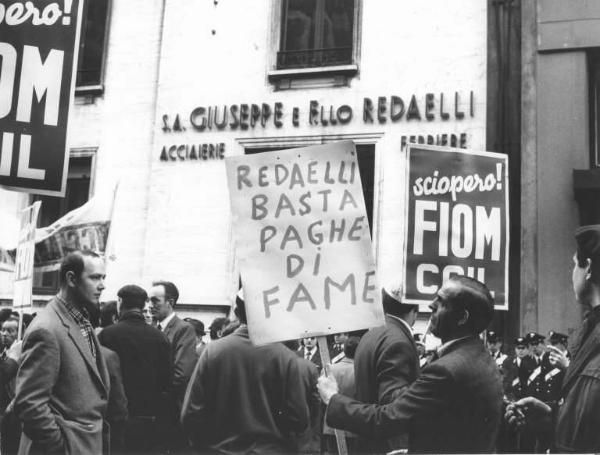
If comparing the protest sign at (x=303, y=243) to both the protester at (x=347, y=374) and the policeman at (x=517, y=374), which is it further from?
the policeman at (x=517, y=374)

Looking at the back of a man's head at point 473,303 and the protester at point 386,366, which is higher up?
the back of a man's head at point 473,303

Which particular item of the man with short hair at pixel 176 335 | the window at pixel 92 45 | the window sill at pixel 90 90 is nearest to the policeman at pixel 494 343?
the man with short hair at pixel 176 335

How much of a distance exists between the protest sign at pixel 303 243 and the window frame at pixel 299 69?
9704 millimetres

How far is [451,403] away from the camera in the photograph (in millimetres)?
3613

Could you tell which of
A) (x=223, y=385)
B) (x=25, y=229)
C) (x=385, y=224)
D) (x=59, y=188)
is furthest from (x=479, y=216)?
(x=385, y=224)

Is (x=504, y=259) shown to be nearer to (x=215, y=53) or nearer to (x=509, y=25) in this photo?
(x=509, y=25)

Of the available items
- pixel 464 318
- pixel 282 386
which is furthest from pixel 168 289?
pixel 464 318

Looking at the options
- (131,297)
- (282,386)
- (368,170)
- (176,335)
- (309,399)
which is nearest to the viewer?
(282,386)

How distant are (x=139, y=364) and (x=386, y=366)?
8.82 feet

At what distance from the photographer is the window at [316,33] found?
14211 mm

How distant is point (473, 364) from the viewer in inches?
145

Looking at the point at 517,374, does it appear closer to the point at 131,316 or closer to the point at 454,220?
the point at 454,220

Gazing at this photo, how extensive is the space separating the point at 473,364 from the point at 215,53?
12.0m

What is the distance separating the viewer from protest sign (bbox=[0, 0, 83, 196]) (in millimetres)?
4969
